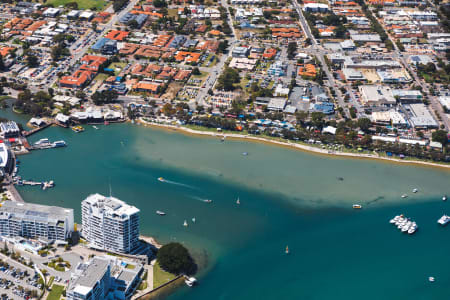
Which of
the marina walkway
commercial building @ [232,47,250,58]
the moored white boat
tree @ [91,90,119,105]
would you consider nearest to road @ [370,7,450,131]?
the moored white boat

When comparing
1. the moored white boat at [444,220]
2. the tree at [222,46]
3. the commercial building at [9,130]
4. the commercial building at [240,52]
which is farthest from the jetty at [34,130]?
the moored white boat at [444,220]

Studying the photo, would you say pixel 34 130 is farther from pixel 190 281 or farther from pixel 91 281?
pixel 91 281

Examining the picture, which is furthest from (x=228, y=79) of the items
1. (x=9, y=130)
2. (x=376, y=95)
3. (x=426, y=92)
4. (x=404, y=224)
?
(x=404, y=224)

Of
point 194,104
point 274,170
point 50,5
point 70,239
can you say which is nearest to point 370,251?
point 274,170

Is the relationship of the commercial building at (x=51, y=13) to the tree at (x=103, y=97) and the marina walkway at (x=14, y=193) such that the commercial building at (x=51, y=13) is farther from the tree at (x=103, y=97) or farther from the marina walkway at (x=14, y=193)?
the marina walkway at (x=14, y=193)

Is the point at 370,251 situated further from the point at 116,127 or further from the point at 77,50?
the point at 77,50

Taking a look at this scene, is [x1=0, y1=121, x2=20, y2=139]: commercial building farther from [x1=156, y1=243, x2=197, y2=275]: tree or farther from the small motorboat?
the small motorboat
